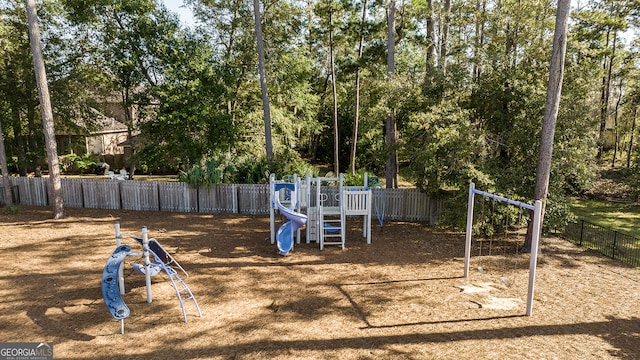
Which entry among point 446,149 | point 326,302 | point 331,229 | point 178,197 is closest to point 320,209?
point 331,229

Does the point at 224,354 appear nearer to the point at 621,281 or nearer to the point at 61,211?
the point at 621,281

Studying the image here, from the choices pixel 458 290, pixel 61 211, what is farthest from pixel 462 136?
pixel 61 211

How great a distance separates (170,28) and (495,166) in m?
15.9

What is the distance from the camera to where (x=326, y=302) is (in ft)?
24.5

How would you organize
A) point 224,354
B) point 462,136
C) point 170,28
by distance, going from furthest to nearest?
point 170,28 → point 462,136 → point 224,354

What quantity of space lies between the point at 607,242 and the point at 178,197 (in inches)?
599

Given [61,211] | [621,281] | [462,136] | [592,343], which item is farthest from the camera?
[61,211]

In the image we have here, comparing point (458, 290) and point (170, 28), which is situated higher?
point (170, 28)

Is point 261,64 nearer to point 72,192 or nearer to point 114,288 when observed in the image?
point 72,192

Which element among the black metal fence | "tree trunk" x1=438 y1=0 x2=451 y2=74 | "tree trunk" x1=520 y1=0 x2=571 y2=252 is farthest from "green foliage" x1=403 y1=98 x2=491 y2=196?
"tree trunk" x1=438 y1=0 x2=451 y2=74

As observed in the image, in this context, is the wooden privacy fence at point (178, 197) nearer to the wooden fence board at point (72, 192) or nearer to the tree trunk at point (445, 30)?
the wooden fence board at point (72, 192)

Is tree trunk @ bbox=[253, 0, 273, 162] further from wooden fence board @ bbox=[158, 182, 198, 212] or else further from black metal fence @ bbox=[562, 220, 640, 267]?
black metal fence @ bbox=[562, 220, 640, 267]

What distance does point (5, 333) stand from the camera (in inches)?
242

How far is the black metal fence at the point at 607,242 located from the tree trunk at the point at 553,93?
2.77m
